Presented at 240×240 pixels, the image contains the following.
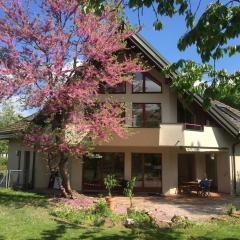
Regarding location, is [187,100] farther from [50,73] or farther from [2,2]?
[2,2]

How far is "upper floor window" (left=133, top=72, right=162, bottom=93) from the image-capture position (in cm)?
2402

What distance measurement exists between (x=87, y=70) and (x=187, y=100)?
34.9 ft

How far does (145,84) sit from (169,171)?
5.05 meters

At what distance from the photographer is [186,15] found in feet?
20.7

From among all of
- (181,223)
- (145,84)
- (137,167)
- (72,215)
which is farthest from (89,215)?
(145,84)

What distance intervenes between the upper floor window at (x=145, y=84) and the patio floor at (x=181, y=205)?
5.98 meters

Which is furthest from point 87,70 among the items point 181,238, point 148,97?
point 181,238

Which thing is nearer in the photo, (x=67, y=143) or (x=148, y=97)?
(x=67, y=143)

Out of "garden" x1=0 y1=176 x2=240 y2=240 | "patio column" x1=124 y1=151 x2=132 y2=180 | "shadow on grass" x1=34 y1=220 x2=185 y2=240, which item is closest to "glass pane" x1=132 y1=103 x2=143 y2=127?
"patio column" x1=124 y1=151 x2=132 y2=180

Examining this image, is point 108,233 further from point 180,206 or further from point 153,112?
point 153,112

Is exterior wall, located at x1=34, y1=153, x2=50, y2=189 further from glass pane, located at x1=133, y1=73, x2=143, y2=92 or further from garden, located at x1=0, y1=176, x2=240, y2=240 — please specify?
garden, located at x1=0, y1=176, x2=240, y2=240

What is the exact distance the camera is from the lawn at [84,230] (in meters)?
11.4

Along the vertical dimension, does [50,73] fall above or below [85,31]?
below

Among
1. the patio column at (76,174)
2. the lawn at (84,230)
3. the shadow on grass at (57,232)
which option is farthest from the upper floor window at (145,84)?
the shadow on grass at (57,232)
